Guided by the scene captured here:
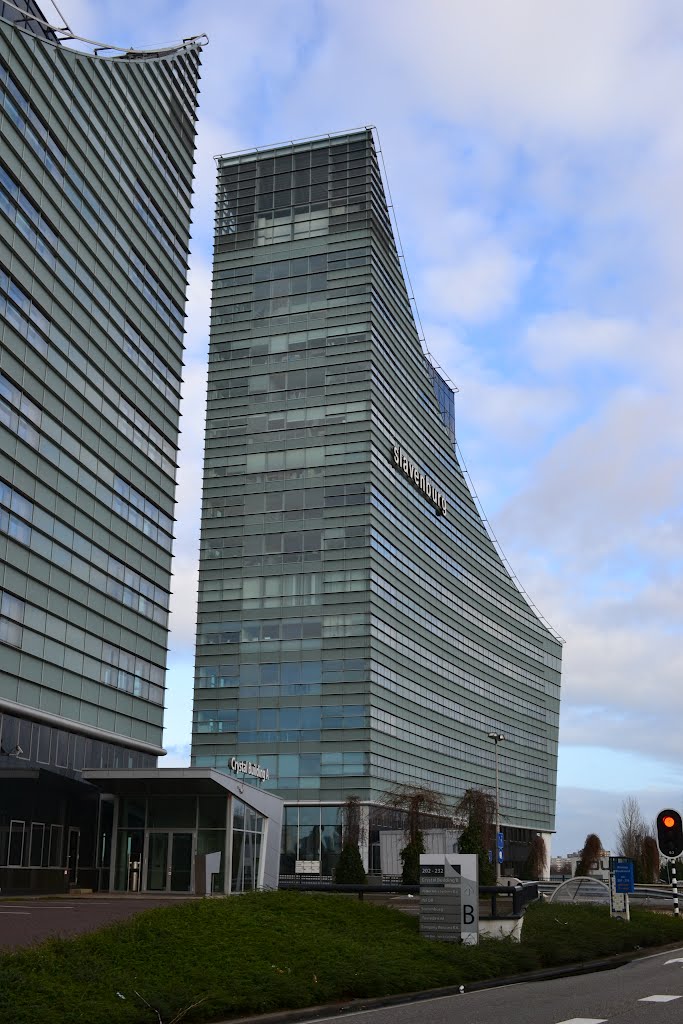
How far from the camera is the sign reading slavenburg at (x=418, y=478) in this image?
357 feet

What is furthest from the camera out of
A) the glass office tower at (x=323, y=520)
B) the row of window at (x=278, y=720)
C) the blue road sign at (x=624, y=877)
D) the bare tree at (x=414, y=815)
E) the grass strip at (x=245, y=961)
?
the glass office tower at (x=323, y=520)

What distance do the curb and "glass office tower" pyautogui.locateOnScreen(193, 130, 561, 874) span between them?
69.0 metres

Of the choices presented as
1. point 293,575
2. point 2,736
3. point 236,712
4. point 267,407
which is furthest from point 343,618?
point 2,736

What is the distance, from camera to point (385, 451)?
345 feet

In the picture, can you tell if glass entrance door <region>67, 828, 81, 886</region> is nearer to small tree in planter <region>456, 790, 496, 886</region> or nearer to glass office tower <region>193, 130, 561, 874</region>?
small tree in planter <region>456, 790, 496, 886</region>

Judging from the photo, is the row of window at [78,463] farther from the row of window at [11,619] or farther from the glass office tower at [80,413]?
the row of window at [11,619]

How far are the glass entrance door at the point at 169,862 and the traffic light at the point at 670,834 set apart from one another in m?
25.7

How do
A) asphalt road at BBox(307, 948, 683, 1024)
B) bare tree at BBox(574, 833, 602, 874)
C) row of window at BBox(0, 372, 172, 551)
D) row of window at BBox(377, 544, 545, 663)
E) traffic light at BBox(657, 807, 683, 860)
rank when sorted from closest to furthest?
asphalt road at BBox(307, 948, 683, 1024), traffic light at BBox(657, 807, 683, 860), row of window at BBox(0, 372, 172, 551), row of window at BBox(377, 544, 545, 663), bare tree at BBox(574, 833, 602, 874)

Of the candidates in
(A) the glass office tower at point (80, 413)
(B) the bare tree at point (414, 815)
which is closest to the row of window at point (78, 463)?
(A) the glass office tower at point (80, 413)

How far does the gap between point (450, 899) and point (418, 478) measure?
9363 centimetres

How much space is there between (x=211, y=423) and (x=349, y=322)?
664 inches

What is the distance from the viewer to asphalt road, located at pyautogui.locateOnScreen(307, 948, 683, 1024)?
13484 millimetres

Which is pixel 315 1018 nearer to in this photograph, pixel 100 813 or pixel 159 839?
pixel 159 839

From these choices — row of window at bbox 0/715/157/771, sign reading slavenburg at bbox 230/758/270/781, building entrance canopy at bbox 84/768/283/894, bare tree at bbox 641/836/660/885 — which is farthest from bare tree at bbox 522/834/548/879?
building entrance canopy at bbox 84/768/283/894
